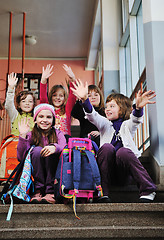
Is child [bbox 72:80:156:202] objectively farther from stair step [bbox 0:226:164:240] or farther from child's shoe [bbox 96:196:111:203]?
stair step [bbox 0:226:164:240]

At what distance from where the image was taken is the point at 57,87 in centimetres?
323

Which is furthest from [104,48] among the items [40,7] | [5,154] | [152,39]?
[5,154]

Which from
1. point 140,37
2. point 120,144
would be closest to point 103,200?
point 120,144

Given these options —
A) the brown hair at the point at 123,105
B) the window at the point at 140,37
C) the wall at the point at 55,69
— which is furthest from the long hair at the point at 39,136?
the wall at the point at 55,69

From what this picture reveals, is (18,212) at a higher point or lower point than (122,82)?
lower

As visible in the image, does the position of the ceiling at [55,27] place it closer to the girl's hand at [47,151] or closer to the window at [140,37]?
the window at [140,37]

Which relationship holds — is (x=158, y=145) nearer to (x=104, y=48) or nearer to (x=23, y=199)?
(x=23, y=199)

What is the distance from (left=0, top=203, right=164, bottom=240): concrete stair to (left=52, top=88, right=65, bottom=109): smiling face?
1.53 meters

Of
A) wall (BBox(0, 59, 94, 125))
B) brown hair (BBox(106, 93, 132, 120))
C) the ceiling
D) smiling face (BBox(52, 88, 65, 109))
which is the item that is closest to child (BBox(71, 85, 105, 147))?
smiling face (BBox(52, 88, 65, 109))

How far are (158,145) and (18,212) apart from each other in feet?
3.59

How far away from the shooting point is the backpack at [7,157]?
8.20 ft

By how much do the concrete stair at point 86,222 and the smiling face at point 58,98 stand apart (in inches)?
60.4

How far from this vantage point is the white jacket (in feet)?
7.60

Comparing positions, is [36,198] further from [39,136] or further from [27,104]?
[27,104]
